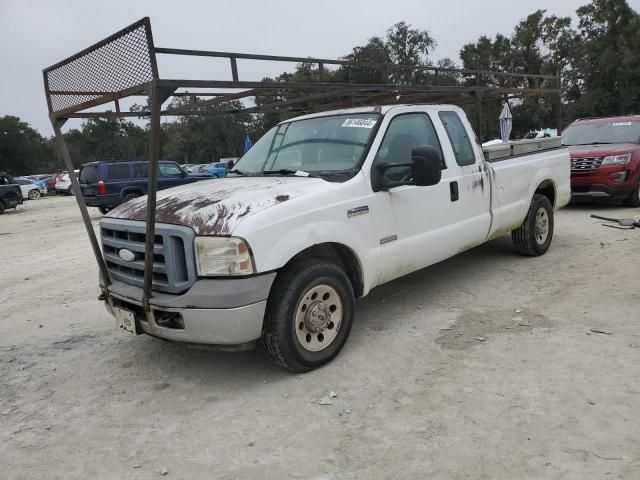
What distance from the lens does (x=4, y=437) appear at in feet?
10.0

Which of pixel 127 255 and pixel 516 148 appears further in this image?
pixel 516 148

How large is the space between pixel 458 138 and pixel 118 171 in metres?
12.4

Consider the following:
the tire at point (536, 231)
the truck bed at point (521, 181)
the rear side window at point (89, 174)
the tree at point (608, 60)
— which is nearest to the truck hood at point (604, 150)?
the truck bed at point (521, 181)

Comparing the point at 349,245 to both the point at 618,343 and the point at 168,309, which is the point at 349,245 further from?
the point at 618,343

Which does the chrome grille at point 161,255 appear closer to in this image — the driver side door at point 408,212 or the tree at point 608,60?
the driver side door at point 408,212

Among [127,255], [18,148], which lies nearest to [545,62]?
[127,255]

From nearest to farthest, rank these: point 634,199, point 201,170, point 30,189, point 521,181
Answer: point 521,181, point 634,199, point 30,189, point 201,170

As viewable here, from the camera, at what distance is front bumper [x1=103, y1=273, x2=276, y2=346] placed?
3094 millimetres

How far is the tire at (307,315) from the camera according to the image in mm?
3320

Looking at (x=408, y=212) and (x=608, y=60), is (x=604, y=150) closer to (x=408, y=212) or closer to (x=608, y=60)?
(x=408, y=212)

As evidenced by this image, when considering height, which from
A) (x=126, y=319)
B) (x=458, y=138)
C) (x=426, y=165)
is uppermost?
(x=458, y=138)

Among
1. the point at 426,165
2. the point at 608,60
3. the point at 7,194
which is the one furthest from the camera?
the point at 608,60

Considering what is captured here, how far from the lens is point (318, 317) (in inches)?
140

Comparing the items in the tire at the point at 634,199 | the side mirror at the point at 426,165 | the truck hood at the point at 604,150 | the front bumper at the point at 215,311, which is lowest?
the tire at the point at 634,199
